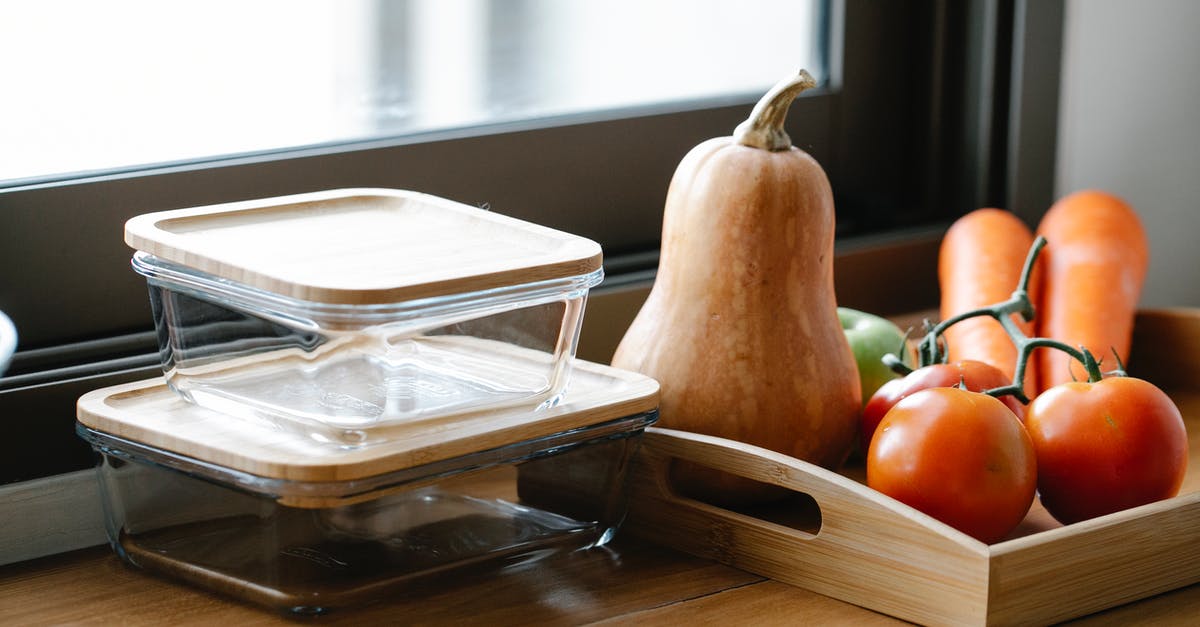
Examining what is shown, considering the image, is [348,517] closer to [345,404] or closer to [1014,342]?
[345,404]

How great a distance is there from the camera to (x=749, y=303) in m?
0.81

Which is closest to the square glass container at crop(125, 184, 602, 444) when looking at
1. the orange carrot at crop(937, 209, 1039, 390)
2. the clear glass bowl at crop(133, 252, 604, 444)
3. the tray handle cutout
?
the clear glass bowl at crop(133, 252, 604, 444)

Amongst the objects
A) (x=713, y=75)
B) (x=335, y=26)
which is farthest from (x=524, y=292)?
(x=713, y=75)

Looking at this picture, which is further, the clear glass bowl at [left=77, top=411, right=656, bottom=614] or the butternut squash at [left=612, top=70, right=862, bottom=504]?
the butternut squash at [left=612, top=70, right=862, bottom=504]

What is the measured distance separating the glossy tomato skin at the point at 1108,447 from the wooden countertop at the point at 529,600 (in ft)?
0.20

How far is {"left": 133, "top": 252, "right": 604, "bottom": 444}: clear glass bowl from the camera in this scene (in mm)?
679

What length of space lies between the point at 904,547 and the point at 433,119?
0.55 m

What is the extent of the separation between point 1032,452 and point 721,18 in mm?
602

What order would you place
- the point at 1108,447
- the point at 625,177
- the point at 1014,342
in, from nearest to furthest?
the point at 1108,447
the point at 1014,342
the point at 625,177

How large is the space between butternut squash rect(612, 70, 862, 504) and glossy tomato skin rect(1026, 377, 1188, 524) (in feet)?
0.44

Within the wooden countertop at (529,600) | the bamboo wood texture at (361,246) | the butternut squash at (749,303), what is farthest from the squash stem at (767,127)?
the wooden countertop at (529,600)

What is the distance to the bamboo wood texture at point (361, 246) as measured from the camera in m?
0.67

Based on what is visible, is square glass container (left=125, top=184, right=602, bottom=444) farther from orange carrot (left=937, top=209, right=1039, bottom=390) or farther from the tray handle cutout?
orange carrot (left=937, top=209, right=1039, bottom=390)

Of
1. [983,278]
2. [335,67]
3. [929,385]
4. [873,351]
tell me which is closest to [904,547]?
[929,385]
